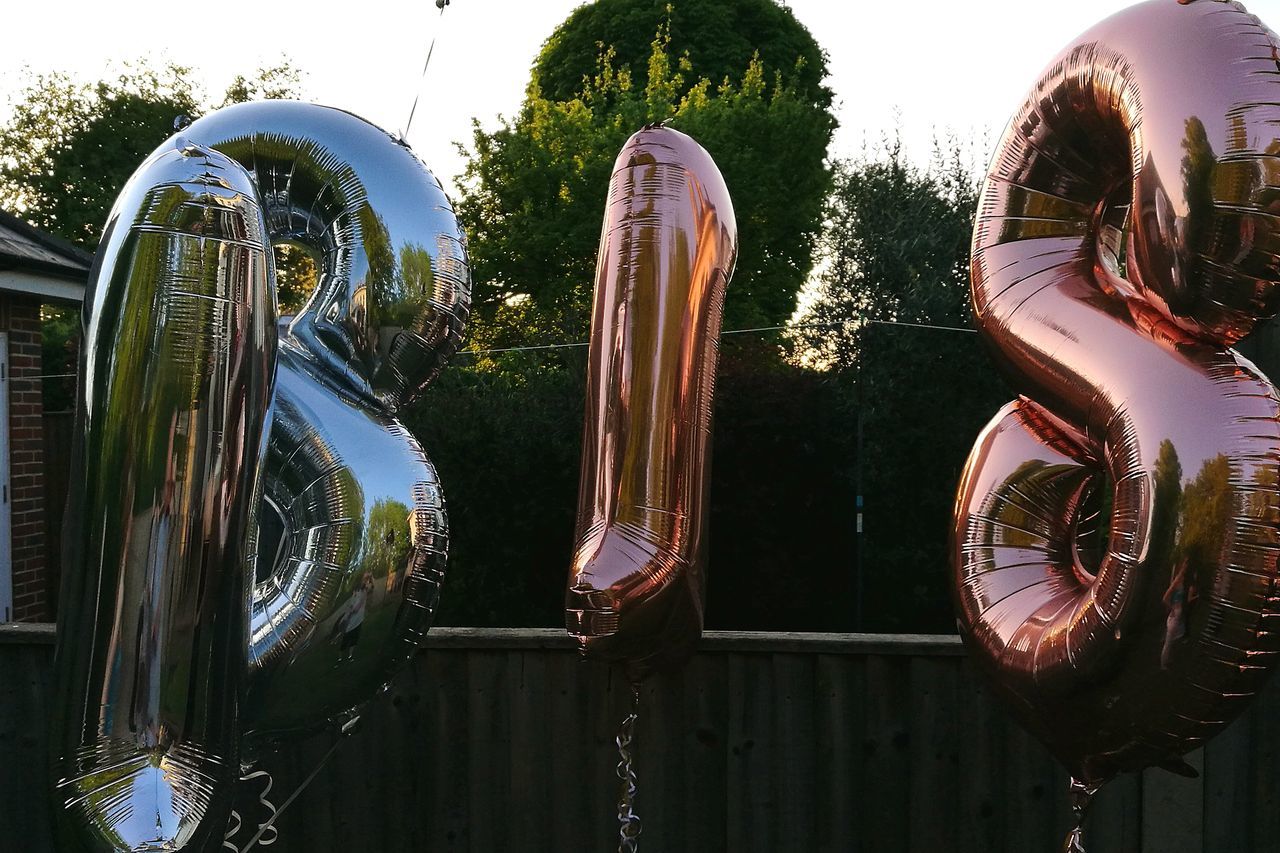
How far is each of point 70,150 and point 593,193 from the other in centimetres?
1666

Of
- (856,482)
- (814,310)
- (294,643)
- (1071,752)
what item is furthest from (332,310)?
(814,310)

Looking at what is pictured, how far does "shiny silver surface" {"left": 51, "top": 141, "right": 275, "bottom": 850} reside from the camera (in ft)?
3.43

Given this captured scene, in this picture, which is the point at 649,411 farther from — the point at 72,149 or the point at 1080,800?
the point at 72,149

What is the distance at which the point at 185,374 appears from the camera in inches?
41.8

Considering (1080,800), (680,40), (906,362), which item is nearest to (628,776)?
(1080,800)

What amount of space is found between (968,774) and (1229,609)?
68.5 inches

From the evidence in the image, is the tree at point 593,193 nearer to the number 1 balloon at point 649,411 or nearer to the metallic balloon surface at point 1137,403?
the number 1 balloon at point 649,411

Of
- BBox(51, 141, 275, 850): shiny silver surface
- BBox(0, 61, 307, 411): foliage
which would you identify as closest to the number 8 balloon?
BBox(51, 141, 275, 850): shiny silver surface

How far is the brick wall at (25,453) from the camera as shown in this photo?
22.7 ft

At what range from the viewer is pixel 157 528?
3.43 ft

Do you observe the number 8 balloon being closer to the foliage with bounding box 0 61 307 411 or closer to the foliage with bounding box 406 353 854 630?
the foliage with bounding box 406 353 854 630

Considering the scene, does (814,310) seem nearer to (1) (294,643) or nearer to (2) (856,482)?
(2) (856,482)

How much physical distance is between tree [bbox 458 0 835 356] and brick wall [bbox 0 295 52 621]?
231 inches

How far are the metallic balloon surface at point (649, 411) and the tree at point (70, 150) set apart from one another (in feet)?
80.2
